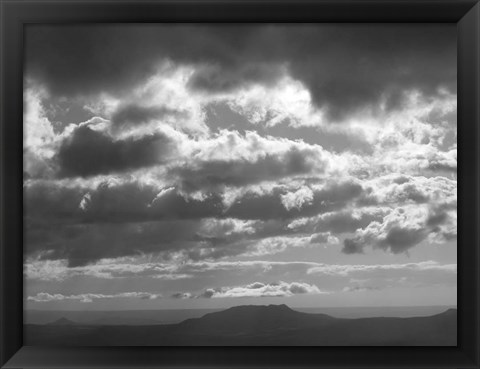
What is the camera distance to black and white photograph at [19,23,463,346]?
1.83m

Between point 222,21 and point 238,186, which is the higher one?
point 222,21

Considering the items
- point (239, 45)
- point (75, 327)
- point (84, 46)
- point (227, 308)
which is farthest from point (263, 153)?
point (75, 327)

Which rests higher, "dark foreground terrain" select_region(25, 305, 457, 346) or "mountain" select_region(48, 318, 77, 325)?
"mountain" select_region(48, 318, 77, 325)

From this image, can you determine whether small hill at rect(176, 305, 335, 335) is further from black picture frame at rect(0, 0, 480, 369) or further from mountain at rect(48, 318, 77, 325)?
mountain at rect(48, 318, 77, 325)

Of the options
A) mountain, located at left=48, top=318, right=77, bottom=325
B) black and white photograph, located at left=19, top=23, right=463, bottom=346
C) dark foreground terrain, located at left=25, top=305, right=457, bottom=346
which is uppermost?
black and white photograph, located at left=19, top=23, right=463, bottom=346

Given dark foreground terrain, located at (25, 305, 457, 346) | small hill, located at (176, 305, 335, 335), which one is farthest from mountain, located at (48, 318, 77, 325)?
small hill, located at (176, 305, 335, 335)

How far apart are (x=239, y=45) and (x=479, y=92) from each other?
2.48 ft

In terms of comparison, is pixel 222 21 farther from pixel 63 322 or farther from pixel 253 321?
pixel 63 322

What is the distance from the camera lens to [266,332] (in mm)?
1821

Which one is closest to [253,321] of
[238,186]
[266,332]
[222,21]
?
[266,332]

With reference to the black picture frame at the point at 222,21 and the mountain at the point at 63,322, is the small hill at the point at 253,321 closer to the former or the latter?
the black picture frame at the point at 222,21

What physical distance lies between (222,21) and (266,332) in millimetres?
977

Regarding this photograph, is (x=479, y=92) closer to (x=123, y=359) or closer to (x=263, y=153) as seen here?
(x=263, y=153)

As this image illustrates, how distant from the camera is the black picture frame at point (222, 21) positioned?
70.4 inches
